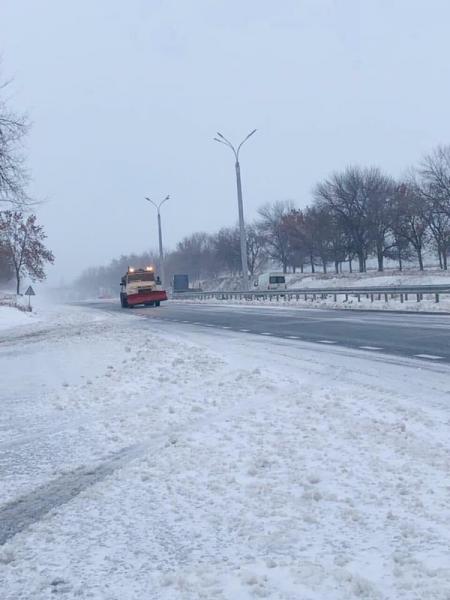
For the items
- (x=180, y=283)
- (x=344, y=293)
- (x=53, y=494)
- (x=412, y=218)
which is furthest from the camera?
(x=180, y=283)

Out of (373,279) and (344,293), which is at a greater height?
(373,279)

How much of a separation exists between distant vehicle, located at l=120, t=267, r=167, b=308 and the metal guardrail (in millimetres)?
6135

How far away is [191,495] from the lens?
485cm

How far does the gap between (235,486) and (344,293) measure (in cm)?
3164

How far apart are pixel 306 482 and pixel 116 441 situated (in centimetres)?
232

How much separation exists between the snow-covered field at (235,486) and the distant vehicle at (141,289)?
36.1 meters

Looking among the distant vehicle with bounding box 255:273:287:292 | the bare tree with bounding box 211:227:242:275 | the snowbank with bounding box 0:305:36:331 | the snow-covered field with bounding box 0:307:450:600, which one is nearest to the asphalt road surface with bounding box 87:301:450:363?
the snow-covered field with bounding box 0:307:450:600

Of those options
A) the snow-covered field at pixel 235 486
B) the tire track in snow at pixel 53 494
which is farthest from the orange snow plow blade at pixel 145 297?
the tire track in snow at pixel 53 494

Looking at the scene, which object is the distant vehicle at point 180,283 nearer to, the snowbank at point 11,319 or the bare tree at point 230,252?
the bare tree at point 230,252

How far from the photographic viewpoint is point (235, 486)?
497cm

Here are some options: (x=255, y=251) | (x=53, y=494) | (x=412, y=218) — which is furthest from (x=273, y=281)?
(x=53, y=494)

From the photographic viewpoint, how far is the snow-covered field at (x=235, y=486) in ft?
11.6

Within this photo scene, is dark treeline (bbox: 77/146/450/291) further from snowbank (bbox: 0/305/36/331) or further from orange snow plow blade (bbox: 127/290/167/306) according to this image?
snowbank (bbox: 0/305/36/331)

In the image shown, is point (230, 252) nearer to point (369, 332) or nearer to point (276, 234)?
point (276, 234)
